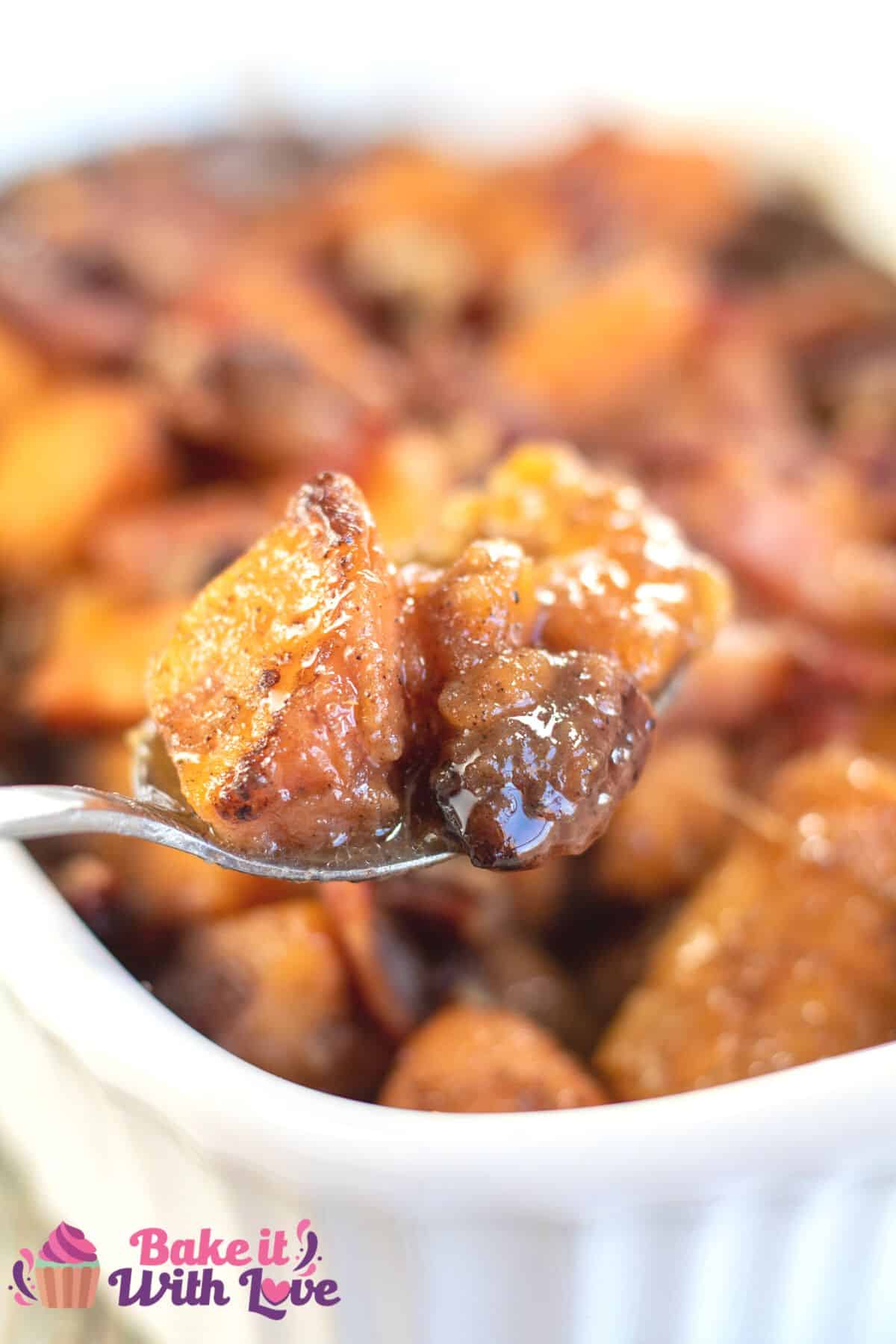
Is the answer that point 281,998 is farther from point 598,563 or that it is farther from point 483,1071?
point 598,563

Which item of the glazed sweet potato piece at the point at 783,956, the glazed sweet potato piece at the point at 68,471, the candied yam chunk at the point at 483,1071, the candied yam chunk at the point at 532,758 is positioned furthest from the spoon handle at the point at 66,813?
the glazed sweet potato piece at the point at 68,471

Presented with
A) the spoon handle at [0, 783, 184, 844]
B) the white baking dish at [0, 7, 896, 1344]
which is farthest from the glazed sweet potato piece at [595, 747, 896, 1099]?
the spoon handle at [0, 783, 184, 844]

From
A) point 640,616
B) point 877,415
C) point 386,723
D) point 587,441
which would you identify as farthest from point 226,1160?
point 877,415

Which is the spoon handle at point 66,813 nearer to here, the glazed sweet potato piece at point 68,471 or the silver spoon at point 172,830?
the silver spoon at point 172,830

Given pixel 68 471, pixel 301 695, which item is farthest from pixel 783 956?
pixel 68 471

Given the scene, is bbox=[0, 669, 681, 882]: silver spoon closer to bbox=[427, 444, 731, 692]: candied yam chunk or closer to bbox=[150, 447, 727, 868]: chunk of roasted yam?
bbox=[150, 447, 727, 868]: chunk of roasted yam

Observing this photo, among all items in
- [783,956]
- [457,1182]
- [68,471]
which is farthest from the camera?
[68,471]
